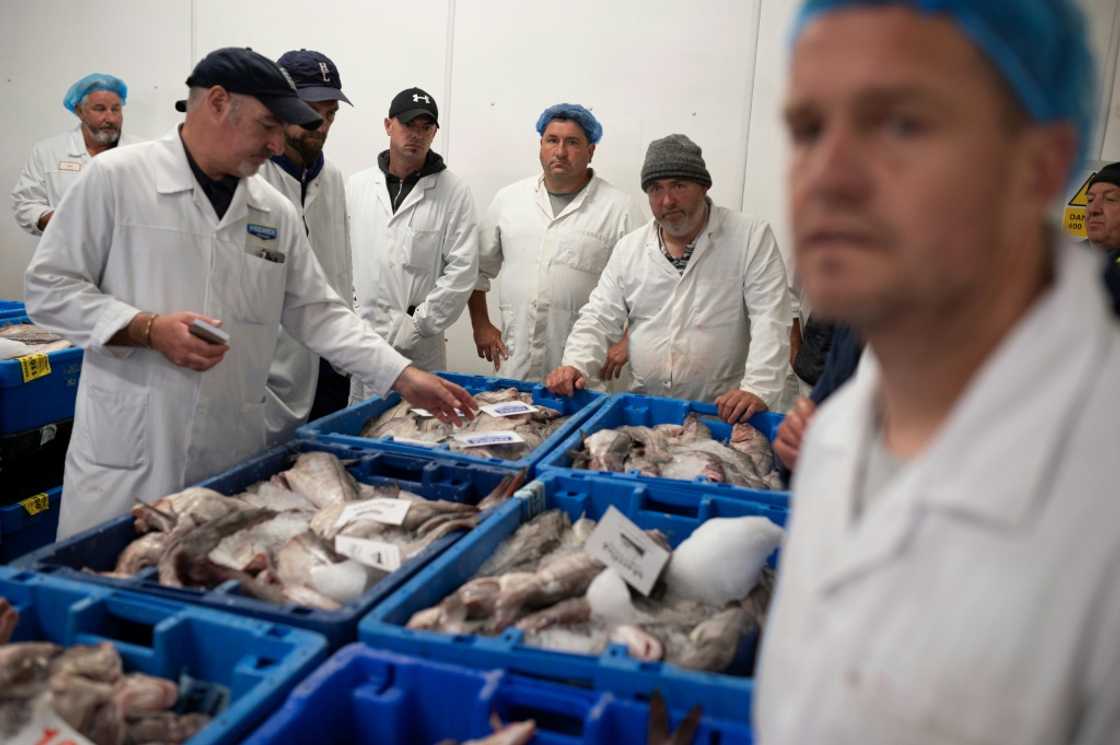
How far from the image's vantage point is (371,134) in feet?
17.3

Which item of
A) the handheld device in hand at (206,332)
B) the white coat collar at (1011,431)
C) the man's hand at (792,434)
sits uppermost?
the white coat collar at (1011,431)

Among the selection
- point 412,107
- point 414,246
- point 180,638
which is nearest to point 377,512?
point 180,638

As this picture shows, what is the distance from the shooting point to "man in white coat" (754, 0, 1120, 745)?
0.57 m

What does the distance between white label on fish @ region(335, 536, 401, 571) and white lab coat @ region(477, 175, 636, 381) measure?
8.68ft

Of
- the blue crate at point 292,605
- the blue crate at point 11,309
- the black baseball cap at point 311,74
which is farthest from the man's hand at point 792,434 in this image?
the blue crate at point 11,309

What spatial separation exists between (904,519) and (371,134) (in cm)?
513

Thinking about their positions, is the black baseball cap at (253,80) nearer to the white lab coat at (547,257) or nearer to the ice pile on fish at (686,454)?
the ice pile on fish at (686,454)

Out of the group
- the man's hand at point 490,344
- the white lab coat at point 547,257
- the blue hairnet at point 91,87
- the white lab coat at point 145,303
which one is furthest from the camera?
the blue hairnet at point 91,87

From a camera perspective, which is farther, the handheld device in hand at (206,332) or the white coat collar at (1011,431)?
the handheld device in hand at (206,332)

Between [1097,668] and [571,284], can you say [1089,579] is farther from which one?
[571,284]

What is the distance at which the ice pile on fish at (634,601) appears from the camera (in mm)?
1427

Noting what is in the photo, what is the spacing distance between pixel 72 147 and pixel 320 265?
3.01 m

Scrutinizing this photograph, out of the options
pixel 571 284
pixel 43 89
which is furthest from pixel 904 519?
pixel 43 89

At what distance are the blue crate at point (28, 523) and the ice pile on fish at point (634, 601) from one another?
7.10ft
